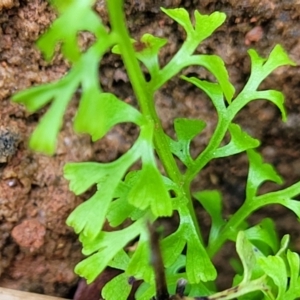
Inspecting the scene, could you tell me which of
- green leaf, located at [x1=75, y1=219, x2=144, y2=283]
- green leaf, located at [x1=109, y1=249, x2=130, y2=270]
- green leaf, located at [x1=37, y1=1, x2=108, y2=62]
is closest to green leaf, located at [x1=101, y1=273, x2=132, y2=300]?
green leaf, located at [x1=109, y1=249, x2=130, y2=270]

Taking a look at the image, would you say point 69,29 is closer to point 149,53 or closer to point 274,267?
point 149,53

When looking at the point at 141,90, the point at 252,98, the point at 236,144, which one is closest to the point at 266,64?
the point at 252,98

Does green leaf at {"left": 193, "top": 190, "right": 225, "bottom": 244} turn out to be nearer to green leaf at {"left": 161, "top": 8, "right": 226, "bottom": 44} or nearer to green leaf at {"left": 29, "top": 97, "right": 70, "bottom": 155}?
green leaf at {"left": 161, "top": 8, "right": 226, "bottom": 44}

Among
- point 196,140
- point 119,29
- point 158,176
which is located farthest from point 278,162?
point 119,29

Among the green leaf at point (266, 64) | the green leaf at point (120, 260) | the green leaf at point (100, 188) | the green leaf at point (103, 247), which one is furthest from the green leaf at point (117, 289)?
the green leaf at point (266, 64)

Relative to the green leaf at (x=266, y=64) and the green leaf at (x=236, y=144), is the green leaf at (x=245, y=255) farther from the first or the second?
the green leaf at (x=266, y=64)

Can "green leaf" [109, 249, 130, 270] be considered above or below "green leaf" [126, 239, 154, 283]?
below
